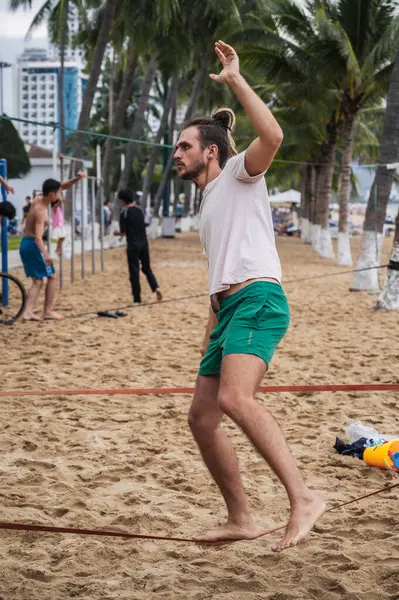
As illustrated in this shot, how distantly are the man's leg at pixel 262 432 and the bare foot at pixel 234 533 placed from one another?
0.44m

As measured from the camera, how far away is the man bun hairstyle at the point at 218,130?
133 inches

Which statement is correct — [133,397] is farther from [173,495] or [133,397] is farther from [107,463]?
[173,495]

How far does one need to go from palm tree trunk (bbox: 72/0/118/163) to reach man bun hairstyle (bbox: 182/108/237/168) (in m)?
18.3

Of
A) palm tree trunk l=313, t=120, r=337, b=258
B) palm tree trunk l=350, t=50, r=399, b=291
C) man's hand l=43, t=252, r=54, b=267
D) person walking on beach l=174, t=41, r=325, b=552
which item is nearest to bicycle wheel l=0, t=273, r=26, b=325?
man's hand l=43, t=252, r=54, b=267

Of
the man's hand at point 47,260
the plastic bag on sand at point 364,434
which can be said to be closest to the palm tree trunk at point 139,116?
the man's hand at point 47,260

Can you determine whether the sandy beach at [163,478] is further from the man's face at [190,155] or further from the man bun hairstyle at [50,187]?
the man bun hairstyle at [50,187]

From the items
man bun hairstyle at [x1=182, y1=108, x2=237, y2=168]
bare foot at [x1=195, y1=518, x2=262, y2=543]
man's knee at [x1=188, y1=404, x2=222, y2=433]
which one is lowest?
bare foot at [x1=195, y1=518, x2=262, y2=543]

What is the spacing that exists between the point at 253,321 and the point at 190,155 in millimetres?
703

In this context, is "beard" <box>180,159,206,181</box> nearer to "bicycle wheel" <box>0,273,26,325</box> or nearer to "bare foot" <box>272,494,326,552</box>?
"bare foot" <box>272,494,326,552</box>

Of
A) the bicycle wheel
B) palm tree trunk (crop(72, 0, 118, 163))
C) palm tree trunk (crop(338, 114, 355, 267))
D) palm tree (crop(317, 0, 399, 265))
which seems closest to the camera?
the bicycle wheel

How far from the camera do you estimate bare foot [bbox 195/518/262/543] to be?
335 cm

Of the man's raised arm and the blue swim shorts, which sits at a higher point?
the man's raised arm

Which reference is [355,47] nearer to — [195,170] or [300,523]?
[195,170]

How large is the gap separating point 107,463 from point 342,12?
1901cm
